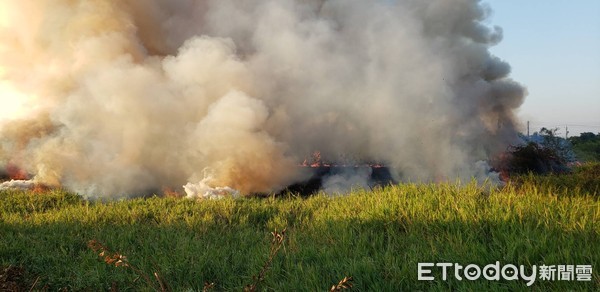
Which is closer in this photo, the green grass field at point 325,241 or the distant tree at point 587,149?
the green grass field at point 325,241

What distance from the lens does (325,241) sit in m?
6.36

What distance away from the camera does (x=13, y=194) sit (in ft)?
44.2

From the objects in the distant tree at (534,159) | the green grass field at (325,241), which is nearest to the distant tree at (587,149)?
the distant tree at (534,159)

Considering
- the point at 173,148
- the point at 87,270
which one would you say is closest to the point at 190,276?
the point at 87,270

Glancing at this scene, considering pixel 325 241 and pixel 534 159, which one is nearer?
pixel 325 241

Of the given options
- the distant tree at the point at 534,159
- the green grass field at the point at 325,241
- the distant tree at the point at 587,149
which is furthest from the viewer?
the distant tree at the point at 587,149

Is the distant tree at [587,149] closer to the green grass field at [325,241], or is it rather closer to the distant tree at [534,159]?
the distant tree at [534,159]

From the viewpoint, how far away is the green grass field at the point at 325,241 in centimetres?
469

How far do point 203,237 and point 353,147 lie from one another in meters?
14.3

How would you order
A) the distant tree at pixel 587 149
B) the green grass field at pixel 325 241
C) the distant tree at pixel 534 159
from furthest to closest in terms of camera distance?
the distant tree at pixel 587 149
the distant tree at pixel 534 159
the green grass field at pixel 325 241

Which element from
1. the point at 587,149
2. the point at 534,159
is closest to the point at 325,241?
the point at 534,159

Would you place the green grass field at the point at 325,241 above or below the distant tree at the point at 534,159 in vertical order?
below

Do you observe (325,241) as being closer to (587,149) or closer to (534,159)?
(534,159)

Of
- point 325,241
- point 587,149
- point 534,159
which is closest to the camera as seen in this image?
point 325,241
